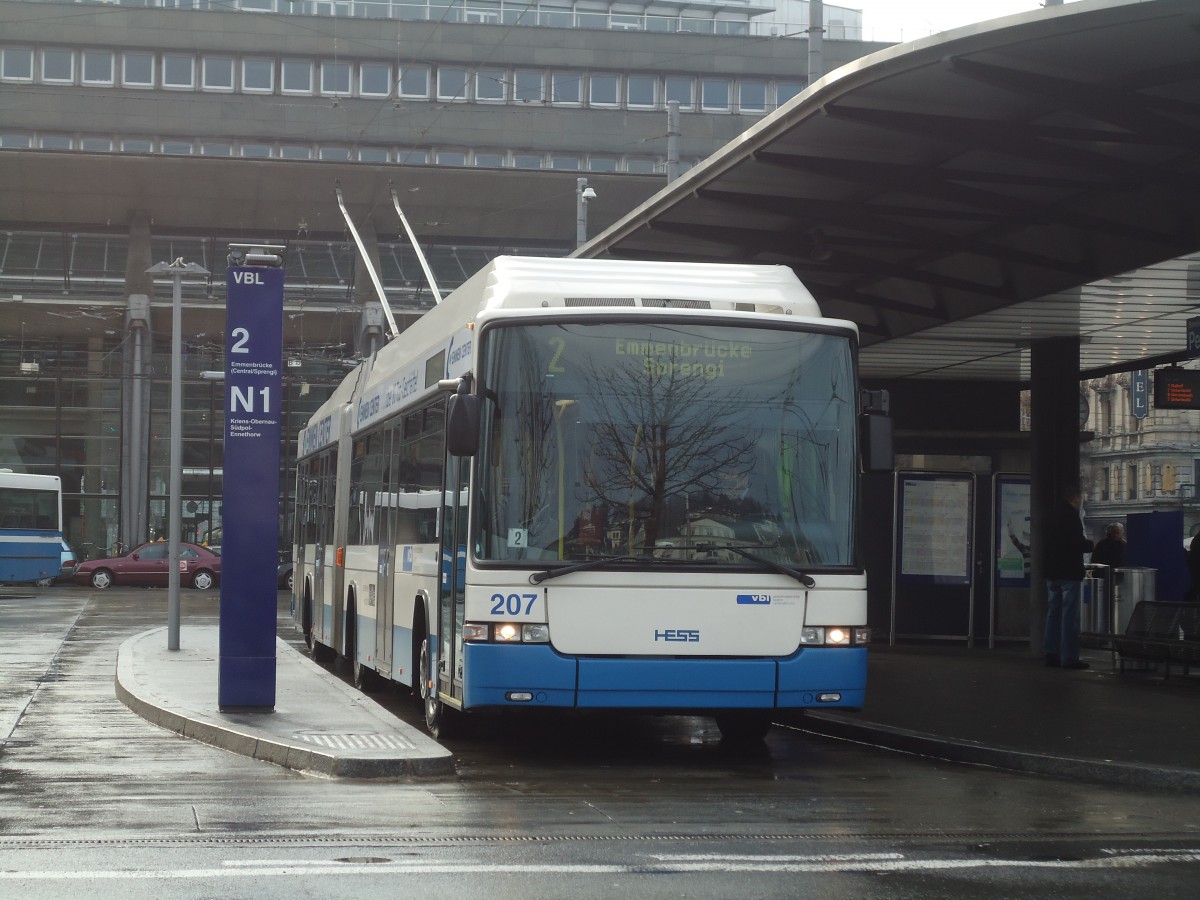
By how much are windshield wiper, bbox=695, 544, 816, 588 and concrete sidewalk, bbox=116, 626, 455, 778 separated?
6.60 ft

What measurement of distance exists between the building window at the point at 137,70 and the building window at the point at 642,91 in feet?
50.1

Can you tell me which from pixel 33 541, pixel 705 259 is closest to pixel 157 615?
pixel 33 541

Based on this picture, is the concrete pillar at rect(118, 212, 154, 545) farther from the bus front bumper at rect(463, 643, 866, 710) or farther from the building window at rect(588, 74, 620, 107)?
the bus front bumper at rect(463, 643, 866, 710)

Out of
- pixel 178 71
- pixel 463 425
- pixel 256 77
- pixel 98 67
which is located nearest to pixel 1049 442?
pixel 463 425

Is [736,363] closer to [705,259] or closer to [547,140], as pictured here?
[705,259]

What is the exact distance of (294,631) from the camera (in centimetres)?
2770

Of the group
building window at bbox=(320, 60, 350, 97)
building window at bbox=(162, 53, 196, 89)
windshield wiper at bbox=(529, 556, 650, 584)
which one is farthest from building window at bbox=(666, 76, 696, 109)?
windshield wiper at bbox=(529, 556, 650, 584)

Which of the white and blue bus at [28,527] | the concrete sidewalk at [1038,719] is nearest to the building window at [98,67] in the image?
the white and blue bus at [28,527]

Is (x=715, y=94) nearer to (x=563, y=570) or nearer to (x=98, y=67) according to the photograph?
(x=98, y=67)

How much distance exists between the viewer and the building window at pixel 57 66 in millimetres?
53656

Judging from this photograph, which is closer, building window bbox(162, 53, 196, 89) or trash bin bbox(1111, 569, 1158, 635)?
trash bin bbox(1111, 569, 1158, 635)

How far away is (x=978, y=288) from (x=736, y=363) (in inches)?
294

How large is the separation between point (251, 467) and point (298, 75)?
Result: 44.9 m

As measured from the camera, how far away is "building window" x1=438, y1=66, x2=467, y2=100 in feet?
184
